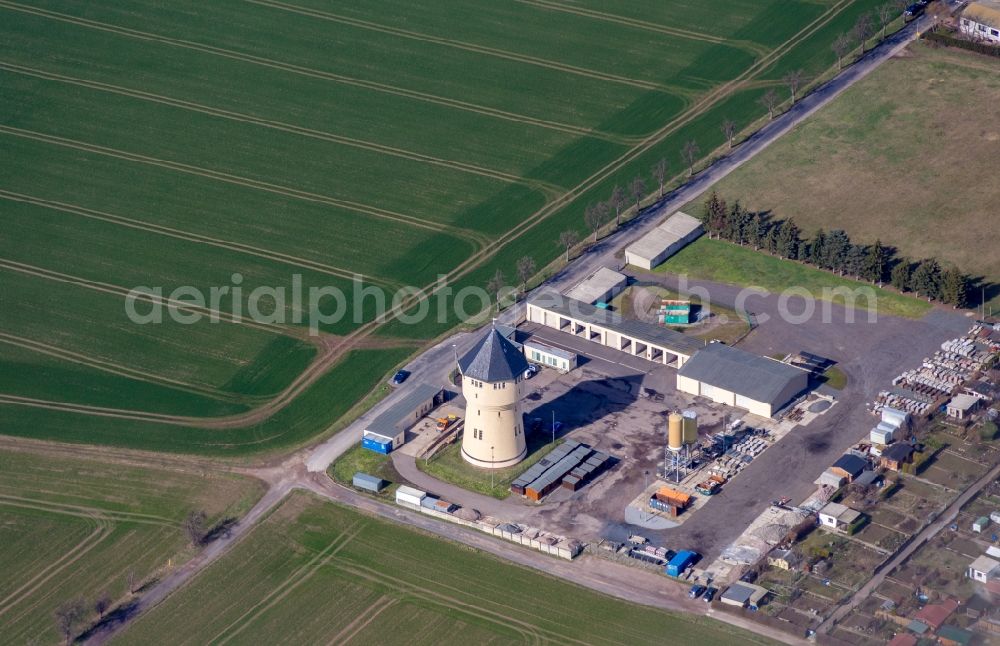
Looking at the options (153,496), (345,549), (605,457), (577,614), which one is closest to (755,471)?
(605,457)

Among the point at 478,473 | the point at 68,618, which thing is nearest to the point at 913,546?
the point at 478,473

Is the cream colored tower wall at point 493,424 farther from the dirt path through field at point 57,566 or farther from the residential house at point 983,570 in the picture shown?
the residential house at point 983,570

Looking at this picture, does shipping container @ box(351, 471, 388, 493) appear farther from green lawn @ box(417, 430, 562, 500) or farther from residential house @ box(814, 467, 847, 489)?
residential house @ box(814, 467, 847, 489)

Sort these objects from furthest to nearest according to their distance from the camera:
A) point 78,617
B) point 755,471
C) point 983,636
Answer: point 755,471 → point 78,617 → point 983,636

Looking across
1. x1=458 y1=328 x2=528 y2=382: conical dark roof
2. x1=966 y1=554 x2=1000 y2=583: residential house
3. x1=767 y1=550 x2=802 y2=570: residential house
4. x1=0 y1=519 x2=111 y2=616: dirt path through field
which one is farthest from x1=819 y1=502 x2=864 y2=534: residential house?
x1=0 y1=519 x2=111 y2=616: dirt path through field

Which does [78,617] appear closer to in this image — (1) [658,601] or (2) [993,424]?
(1) [658,601]

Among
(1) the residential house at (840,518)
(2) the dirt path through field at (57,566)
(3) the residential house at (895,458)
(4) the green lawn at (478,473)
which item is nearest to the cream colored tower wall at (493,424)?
(4) the green lawn at (478,473)

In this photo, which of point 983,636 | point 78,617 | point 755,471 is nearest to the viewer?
point 983,636

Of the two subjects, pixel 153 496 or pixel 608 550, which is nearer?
pixel 608 550
